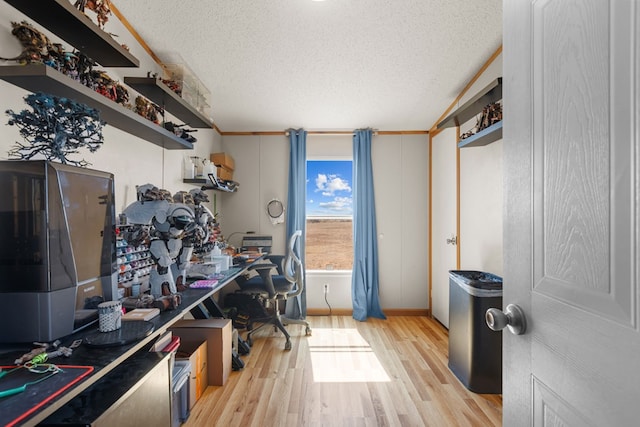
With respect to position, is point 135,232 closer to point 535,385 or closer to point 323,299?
point 535,385

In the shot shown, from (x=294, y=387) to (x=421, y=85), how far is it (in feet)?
9.40

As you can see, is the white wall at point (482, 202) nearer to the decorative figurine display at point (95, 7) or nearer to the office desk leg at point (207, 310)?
the office desk leg at point (207, 310)

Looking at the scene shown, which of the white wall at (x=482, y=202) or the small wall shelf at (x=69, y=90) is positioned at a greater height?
the small wall shelf at (x=69, y=90)

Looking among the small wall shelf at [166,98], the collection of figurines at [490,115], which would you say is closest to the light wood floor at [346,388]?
the collection of figurines at [490,115]

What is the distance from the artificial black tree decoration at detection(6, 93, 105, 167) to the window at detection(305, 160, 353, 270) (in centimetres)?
306

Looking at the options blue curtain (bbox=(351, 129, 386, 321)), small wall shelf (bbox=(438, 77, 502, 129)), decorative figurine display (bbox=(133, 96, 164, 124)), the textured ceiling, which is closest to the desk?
decorative figurine display (bbox=(133, 96, 164, 124))

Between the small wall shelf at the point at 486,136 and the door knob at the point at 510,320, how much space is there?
1.65 m

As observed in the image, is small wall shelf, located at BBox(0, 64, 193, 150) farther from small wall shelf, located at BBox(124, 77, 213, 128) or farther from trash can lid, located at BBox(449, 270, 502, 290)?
trash can lid, located at BBox(449, 270, 502, 290)

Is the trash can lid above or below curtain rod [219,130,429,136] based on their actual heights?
below

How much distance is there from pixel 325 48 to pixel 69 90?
1648mm

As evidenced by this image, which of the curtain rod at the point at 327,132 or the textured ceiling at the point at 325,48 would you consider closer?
the textured ceiling at the point at 325,48

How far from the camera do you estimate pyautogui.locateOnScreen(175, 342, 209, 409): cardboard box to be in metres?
1.94

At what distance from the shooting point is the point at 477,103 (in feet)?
7.52

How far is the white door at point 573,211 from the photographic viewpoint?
485 millimetres
